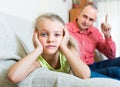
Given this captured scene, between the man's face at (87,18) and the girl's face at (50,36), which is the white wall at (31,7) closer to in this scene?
the man's face at (87,18)

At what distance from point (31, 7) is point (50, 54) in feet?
3.53

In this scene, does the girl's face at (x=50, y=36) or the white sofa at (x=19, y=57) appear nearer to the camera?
the white sofa at (x=19, y=57)

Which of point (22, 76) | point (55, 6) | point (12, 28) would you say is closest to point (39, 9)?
point (55, 6)

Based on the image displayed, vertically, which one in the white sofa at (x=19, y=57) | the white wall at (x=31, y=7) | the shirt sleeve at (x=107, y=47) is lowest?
the shirt sleeve at (x=107, y=47)

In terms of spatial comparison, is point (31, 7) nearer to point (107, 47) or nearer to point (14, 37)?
point (107, 47)

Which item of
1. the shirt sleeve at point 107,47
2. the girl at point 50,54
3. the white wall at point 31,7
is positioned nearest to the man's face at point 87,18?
the shirt sleeve at point 107,47

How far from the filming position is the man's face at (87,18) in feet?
6.55

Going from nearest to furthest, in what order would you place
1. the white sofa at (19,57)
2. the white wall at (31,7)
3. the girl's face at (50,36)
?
1. the white sofa at (19,57)
2. the girl's face at (50,36)
3. the white wall at (31,7)

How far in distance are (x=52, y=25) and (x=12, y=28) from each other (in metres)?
0.33

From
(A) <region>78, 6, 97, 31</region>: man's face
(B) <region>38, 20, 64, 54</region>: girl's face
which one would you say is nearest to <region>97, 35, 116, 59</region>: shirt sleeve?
(A) <region>78, 6, 97, 31</region>: man's face

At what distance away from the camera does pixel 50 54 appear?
1223 millimetres

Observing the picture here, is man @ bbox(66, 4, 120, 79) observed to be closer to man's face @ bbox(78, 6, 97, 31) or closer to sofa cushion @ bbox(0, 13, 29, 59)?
man's face @ bbox(78, 6, 97, 31)

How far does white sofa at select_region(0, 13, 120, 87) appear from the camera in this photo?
94 centimetres

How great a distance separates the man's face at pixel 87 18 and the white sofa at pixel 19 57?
50 cm
